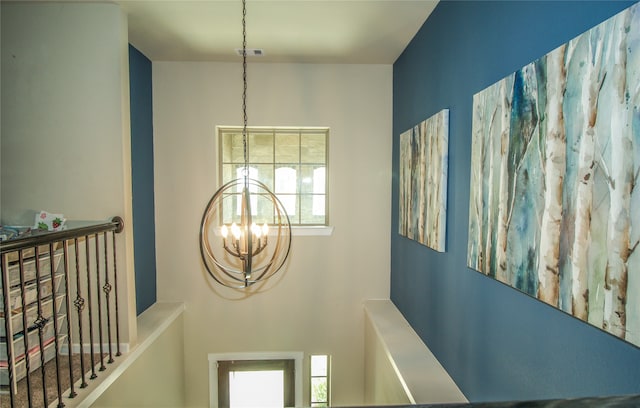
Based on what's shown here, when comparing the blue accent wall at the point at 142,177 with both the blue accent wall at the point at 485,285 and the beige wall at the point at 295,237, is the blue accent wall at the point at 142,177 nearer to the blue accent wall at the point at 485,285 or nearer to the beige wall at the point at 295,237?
the beige wall at the point at 295,237

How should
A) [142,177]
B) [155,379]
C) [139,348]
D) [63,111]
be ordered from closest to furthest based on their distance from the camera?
[63,111] < [139,348] < [155,379] < [142,177]

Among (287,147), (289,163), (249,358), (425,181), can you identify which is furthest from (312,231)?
(249,358)

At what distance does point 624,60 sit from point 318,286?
9.82 feet

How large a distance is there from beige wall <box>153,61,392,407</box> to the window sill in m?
0.05

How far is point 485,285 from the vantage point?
5.16ft

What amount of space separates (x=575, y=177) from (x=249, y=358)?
11.1 feet

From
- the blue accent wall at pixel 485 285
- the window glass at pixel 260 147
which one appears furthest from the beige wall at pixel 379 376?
the window glass at pixel 260 147

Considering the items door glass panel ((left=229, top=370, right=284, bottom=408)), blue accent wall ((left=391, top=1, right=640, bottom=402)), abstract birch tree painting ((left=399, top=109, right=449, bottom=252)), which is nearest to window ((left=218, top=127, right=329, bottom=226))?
abstract birch tree painting ((left=399, top=109, right=449, bottom=252))

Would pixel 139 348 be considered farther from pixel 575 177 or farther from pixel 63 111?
pixel 575 177

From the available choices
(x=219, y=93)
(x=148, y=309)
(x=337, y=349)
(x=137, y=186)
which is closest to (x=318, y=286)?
(x=337, y=349)

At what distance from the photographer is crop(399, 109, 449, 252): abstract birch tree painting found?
200 centimetres

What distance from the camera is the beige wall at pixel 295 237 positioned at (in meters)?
3.25

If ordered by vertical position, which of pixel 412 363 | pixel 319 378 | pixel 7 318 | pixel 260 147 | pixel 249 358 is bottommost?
pixel 319 378

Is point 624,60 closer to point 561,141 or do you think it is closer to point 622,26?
point 622,26
